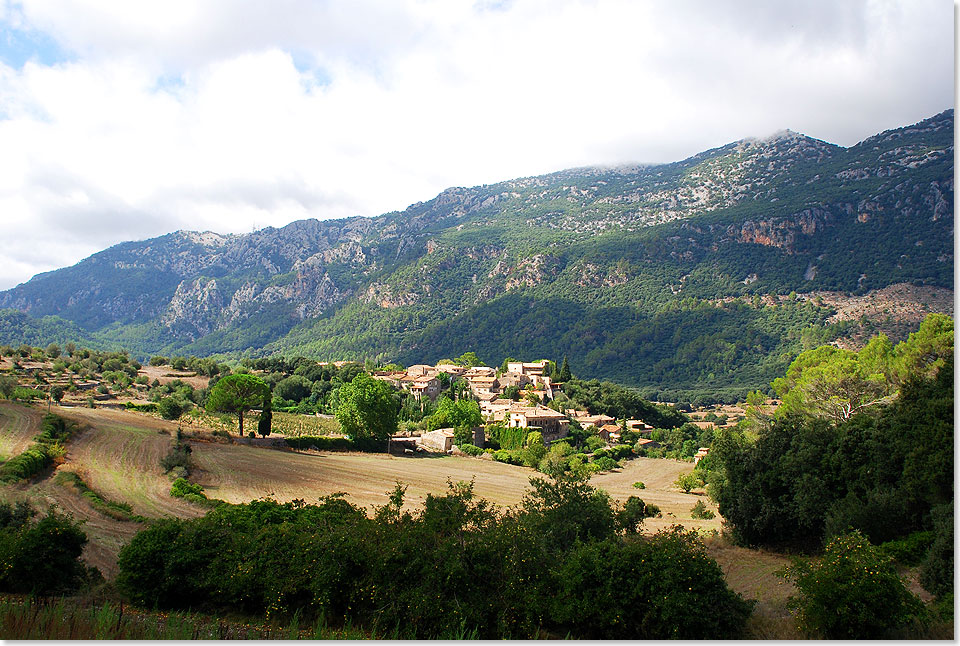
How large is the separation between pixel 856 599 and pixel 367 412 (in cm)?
3248

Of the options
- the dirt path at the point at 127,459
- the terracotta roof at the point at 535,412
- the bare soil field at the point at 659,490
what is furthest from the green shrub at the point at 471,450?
the dirt path at the point at 127,459

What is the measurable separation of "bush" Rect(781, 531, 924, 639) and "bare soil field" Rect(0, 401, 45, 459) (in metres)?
27.4

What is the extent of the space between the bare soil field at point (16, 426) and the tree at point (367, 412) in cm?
1648

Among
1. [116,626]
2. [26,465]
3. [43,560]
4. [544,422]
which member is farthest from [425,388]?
[116,626]

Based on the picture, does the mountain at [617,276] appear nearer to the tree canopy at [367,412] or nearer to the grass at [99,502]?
the tree canopy at [367,412]

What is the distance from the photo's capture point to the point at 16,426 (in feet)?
92.5

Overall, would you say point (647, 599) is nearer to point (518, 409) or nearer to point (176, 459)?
point (176, 459)

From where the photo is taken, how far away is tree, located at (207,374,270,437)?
125 ft

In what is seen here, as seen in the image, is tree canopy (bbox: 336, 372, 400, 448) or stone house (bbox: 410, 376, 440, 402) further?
stone house (bbox: 410, 376, 440, 402)

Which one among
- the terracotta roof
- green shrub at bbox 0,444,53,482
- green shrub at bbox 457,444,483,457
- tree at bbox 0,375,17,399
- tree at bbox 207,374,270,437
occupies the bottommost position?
green shrub at bbox 457,444,483,457

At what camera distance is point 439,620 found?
9.62 m

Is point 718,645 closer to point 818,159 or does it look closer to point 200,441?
point 200,441

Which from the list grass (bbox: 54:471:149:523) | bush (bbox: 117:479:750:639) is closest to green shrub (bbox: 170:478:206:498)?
grass (bbox: 54:471:149:523)

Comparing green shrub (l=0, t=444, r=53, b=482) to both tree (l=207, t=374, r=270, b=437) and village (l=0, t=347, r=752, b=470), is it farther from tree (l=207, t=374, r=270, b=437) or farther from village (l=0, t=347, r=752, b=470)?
tree (l=207, t=374, r=270, b=437)
